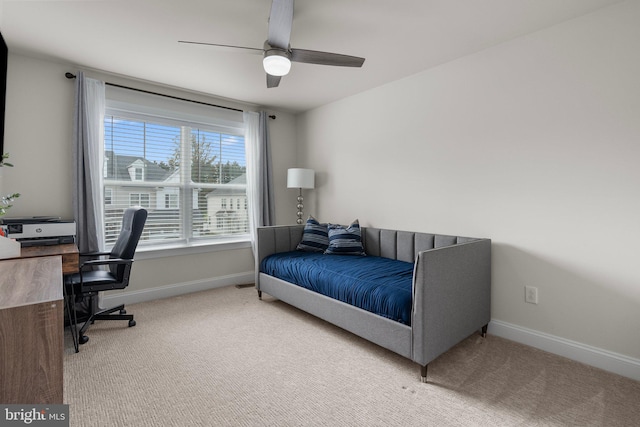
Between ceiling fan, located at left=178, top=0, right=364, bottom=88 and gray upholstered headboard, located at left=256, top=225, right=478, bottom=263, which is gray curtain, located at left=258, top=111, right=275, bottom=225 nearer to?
gray upholstered headboard, located at left=256, top=225, right=478, bottom=263

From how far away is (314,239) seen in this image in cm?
376

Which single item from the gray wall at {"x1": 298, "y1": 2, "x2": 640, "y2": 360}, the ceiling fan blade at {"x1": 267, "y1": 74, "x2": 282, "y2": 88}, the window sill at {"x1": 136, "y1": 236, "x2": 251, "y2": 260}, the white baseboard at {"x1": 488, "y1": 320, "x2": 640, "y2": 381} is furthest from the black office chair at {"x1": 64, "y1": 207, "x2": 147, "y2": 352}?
the white baseboard at {"x1": 488, "y1": 320, "x2": 640, "y2": 381}

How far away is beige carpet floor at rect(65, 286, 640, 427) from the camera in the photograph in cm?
167

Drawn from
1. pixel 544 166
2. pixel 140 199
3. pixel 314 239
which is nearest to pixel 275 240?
pixel 314 239

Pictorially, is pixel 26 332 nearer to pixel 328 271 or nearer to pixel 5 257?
pixel 5 257

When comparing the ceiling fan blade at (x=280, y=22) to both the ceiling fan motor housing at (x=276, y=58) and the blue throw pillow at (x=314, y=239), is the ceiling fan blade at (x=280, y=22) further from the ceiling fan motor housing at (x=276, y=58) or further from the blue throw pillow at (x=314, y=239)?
the blue throw pillow at (x=314, y=239)

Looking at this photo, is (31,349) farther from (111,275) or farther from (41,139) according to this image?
(41,139)

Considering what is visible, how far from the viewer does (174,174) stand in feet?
12.4

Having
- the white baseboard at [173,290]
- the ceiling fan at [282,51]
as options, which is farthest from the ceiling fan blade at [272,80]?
the white baseboard at [173,290]

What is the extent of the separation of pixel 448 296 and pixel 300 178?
99.5 inches

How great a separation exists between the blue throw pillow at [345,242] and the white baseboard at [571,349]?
4.74 ft

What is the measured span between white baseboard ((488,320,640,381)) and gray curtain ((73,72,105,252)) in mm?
3826

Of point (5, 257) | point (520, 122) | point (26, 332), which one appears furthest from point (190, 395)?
point (520, 122)

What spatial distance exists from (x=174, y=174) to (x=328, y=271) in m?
2.30
